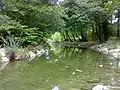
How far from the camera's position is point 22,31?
14.6m

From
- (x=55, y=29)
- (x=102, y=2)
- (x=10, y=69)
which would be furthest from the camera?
(x=102, y=2)

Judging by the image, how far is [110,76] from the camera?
25.6 ft

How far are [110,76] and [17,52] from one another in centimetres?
583

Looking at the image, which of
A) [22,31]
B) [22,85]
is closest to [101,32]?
[22,31]

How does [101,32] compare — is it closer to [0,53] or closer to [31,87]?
[0,53]

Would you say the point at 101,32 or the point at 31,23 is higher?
the point at 31,23

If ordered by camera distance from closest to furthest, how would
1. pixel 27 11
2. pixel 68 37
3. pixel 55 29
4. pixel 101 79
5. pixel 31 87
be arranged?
pixel 31 87 < pixel 101 79 < pixel 27 11 < pixel 55 29 < pixel 68 37

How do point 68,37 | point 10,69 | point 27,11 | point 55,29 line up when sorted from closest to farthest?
1. point 10,69
2. point 27,11
3. point 55,29
4. point 68,37

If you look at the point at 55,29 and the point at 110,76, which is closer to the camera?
the point at 110,76

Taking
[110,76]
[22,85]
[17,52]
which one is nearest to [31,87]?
[22,85]

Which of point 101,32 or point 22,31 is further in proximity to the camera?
point 101,32

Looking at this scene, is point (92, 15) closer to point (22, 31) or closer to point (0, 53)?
point (22, 31)

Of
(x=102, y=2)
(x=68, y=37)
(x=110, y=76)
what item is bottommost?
(x=68, y=37)

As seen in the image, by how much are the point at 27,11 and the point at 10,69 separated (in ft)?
24.0
